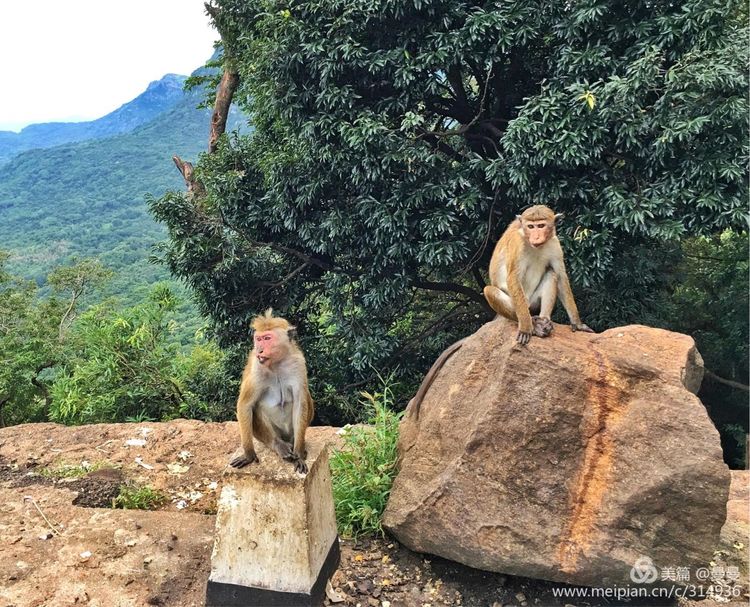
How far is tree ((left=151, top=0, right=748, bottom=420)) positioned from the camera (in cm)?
630

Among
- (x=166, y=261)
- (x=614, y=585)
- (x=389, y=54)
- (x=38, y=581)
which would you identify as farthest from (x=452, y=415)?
(x=166, y=261)

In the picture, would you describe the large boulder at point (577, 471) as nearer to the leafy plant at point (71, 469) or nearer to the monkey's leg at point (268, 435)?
the monkey's leg at point (268, 435)

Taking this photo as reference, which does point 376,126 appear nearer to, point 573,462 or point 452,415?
point 452,415

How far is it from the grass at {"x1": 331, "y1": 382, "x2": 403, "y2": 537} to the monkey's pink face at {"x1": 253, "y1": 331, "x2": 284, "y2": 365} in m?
1.75

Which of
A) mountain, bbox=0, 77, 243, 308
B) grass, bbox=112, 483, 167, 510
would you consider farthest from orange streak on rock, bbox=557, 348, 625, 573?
mountain, bbox=0, 77, 243, 308

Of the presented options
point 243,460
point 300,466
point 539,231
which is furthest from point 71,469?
point 539,231

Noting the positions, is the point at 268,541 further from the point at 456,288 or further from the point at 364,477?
the point at 456,288

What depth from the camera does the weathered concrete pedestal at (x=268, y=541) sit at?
4027mm

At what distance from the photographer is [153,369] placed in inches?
398

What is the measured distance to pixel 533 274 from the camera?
518 cm

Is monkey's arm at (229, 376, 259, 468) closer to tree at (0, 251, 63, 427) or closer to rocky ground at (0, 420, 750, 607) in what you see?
rocky ground at (0, 420, 750, 607)

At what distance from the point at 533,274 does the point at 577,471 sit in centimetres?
173

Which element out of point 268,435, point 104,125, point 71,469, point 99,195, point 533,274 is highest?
point 104,125

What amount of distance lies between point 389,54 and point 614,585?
6.19 meters
